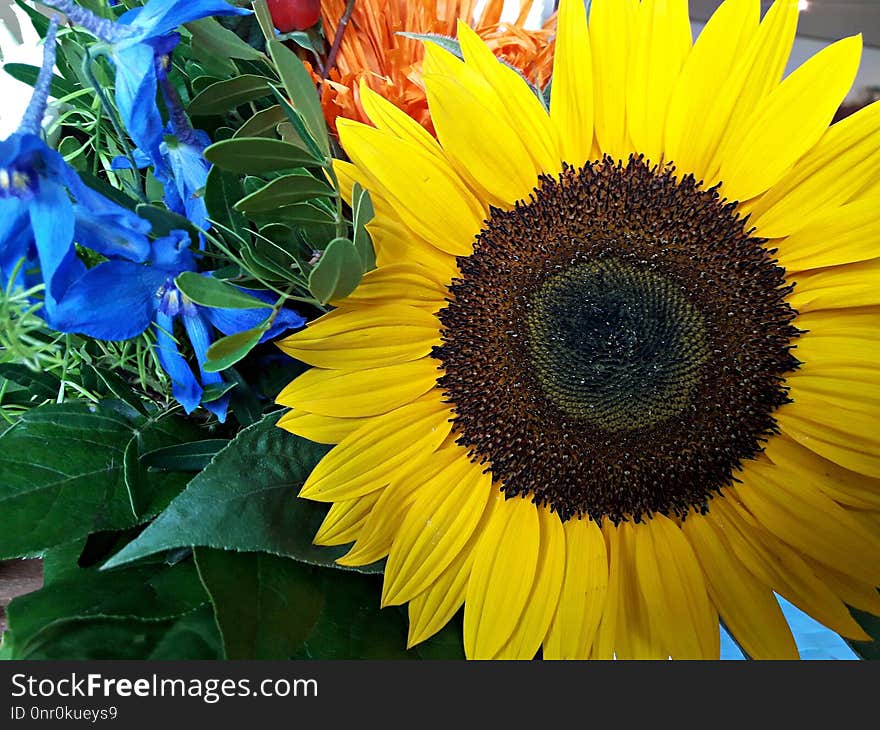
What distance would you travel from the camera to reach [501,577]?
0.44 meters

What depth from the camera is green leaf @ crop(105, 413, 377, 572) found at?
0.37m

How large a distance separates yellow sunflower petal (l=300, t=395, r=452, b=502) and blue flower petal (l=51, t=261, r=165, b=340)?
0.12m

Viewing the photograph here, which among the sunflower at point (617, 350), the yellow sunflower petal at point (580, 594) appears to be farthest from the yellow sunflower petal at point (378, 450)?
the yellow sunflower petal at point (580, 594)

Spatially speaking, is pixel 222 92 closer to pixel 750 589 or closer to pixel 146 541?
pixel 146 541

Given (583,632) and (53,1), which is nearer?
(53,1)

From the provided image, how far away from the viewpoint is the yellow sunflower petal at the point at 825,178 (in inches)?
14.7

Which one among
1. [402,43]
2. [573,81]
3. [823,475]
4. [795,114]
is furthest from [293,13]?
[823,475]

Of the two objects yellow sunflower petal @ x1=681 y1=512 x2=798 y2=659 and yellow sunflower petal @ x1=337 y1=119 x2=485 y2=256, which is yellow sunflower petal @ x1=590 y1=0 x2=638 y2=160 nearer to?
yellow sunflower petal @ x1=337 y1=119 x2=485 y2=256

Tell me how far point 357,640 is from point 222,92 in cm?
30

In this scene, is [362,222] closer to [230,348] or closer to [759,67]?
[230,348]

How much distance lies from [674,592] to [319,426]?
228mm

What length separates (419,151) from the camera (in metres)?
0.40

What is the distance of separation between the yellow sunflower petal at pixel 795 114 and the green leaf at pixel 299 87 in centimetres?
21

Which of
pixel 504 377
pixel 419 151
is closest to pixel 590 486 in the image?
pixel 504 377
